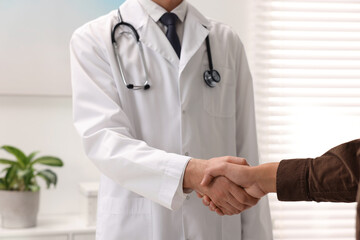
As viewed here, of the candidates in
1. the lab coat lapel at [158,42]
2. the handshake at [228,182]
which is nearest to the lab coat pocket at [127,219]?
the handshake at [228,182]

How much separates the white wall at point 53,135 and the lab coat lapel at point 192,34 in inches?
39.4

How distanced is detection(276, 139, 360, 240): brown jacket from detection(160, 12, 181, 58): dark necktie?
1.87 ft

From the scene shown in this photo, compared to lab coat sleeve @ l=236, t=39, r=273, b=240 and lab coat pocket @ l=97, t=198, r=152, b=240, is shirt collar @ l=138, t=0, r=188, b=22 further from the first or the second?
lab coat pocket @ l=97, t=198, r=152, b=240

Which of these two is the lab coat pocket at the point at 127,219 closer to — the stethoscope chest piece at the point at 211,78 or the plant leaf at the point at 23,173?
the stethoscope chest piece at the point at 211,78

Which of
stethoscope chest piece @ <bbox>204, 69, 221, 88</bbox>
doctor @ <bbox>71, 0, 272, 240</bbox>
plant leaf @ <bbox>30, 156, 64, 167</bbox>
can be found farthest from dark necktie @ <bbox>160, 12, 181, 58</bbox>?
plant leaf @ <bbox>30, 156, 64, 167</bbox>

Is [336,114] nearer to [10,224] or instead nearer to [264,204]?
[264,204]

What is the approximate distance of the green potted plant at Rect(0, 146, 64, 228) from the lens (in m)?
2.47

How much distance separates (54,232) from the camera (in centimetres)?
245

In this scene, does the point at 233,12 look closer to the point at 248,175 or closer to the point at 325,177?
the point at 248,175

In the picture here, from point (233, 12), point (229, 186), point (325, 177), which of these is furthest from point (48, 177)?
point (325, 177)

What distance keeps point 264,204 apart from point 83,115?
2.26ft

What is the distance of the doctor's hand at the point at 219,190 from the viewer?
1.57m

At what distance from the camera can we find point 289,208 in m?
2.86

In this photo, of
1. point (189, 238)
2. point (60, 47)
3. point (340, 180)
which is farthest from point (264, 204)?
point (60, 47)
